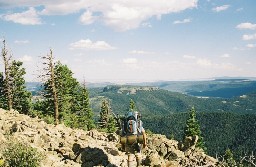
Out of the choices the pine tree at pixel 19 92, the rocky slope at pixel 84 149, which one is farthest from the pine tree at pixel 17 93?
the rocky slope at pixel 84 149

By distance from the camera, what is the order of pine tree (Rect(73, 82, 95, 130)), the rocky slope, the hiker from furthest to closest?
pine tree (Rect(73, 82, 95, 130))
the rocky slope
the hiker

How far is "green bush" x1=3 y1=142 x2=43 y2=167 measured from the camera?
14961mm

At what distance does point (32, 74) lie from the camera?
38.0 metres

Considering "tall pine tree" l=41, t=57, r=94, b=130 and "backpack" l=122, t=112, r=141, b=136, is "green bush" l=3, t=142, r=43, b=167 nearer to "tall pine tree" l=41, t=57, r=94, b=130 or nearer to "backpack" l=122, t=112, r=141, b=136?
"backpack" l=122, t=112, r=141, b=136

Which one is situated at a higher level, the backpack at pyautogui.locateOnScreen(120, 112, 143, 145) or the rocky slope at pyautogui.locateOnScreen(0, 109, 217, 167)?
the backpack at pyautogui.locateOnScreen(120, 112, 143, 145)

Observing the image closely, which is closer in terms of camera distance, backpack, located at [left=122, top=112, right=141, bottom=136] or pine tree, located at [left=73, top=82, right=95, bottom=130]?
backpack, located at [left=122, top=112, right=141, bottom=136]

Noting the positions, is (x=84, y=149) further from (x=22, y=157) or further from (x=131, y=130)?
(x=131, y=130)

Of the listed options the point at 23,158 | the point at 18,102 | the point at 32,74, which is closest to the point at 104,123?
the point at 18,102

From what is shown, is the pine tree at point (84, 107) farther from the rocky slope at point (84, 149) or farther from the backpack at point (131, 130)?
the backpack at point (131, 130)

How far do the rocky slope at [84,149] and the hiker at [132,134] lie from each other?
2.75m

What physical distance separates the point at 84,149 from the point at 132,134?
6.16 m

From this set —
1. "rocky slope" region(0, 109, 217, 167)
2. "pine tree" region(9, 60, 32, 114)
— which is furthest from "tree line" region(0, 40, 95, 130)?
"rocky slope" region(0, 109, 217, 167)

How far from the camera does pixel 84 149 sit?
59.7ft

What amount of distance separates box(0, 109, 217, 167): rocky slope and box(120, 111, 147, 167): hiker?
275 cm
